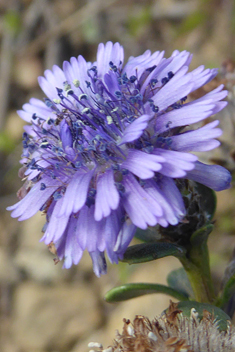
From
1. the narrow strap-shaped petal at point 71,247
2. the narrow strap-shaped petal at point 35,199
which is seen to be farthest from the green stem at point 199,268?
the narrow strap-shaped petal at point 35,199

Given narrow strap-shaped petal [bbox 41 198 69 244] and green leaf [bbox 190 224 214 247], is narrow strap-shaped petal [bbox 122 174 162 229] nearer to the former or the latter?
narrow strap-shaped petal [bbox 41 198 69 244]

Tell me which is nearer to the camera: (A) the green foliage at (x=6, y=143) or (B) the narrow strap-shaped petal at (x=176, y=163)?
(B) the narrow strap-shaped petal at (x=176, y=163)

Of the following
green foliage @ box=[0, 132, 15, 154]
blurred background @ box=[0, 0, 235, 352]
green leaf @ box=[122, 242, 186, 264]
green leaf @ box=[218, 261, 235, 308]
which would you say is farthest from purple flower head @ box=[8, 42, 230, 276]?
green foliage @ box=[0, 132, 15, 154]

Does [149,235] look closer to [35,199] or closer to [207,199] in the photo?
[207,199]

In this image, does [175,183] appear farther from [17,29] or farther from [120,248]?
[17,29]

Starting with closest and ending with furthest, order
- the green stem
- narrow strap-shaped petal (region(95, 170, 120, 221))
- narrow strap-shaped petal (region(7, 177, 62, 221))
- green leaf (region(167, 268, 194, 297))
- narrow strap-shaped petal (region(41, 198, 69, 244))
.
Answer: narrow strap-shaped petal (region(95, 170, 120, 221)) → narrow strap-shaped petal (region(41, 198, 69, 244)) → narrow strap-shaped petal (region(7, 177, 62, 221)) → the green stem → green leaf (region(167, 268, 194, 297))

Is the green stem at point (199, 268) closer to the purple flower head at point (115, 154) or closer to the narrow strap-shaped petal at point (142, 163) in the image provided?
the purple flower head at point (115, 154)
